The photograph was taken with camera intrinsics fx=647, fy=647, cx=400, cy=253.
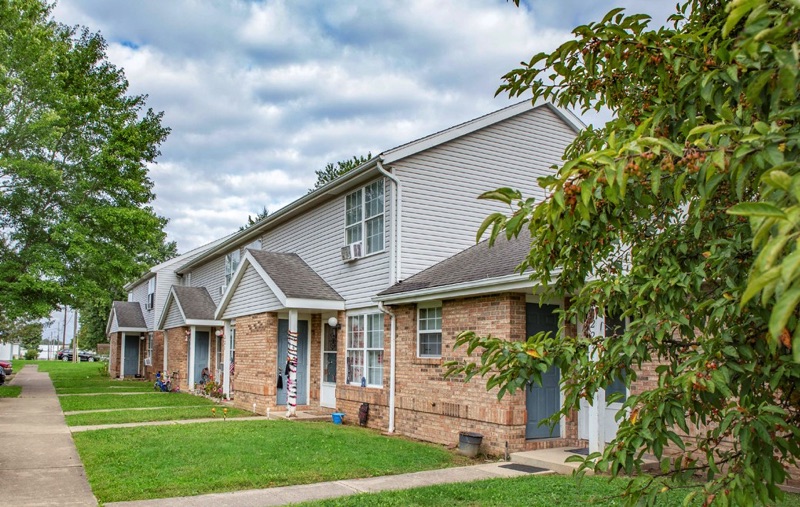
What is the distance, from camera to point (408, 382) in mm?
13617

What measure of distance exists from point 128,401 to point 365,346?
10519 mm

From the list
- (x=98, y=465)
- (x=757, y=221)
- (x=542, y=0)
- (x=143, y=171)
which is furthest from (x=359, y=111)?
(x=757, y=221)

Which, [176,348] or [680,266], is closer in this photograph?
[680,266]

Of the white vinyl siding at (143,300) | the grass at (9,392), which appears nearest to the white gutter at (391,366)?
the grass at (9,392)

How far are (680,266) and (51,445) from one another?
41.2 feet

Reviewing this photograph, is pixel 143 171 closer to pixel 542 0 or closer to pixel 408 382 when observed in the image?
pixel 408 382

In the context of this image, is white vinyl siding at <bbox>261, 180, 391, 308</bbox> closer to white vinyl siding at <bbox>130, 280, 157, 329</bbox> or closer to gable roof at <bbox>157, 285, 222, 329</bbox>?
gable roof at <bbox>157, 285, 222, 329</bbox>

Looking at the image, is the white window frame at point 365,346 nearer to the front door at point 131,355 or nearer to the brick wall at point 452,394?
the brick wall at point 452,394

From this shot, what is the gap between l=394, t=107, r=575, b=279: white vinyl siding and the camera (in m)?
14.6

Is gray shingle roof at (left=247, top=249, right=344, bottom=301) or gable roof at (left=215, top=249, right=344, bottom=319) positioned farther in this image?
gray shingle roof at (left=247, top=249, right=344, bottom=301)

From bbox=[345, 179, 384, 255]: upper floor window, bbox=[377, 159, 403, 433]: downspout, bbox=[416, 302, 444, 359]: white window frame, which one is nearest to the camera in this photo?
bbox=[416, 302, 444, 359]: white window frame

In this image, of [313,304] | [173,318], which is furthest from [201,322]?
[313,304]

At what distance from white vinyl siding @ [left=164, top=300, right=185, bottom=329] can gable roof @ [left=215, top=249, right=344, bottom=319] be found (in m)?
8.94

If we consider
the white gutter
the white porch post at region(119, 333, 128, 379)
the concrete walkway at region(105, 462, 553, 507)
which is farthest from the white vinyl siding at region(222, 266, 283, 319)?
the white porch post at region(119, 333, 128, 379)
